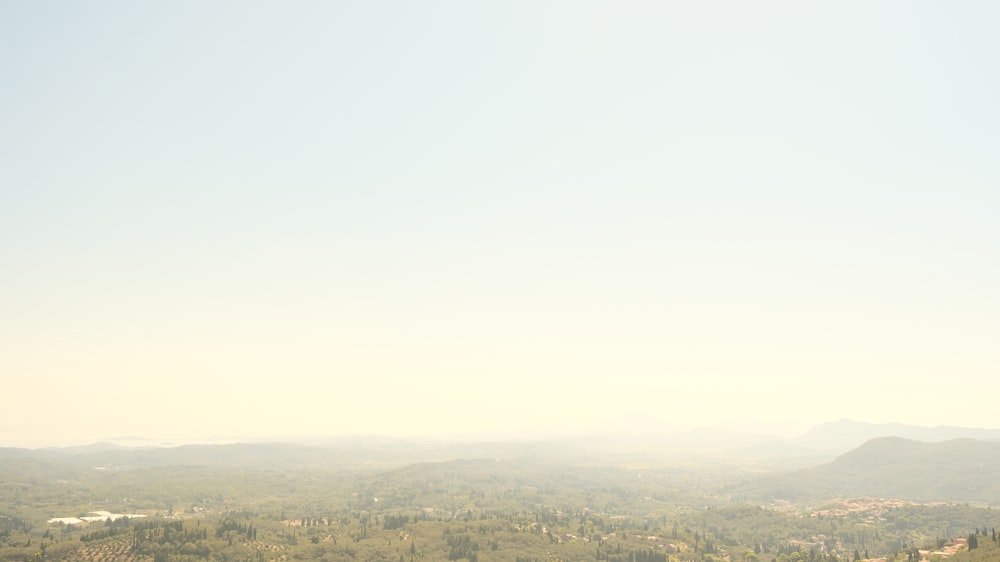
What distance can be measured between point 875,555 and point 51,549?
900ft

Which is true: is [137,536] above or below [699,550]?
above

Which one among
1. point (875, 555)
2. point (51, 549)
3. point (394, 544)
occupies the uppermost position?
point (51, 549)

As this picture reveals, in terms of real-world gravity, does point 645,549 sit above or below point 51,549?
below

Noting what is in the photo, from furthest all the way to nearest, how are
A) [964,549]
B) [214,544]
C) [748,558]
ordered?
[748,558], [214,544], [964,549]

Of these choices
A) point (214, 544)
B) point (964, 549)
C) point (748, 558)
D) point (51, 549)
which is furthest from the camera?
point (748, 558)

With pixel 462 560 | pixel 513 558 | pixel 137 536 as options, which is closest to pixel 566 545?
pixel 513 558

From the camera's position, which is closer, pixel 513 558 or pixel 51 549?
pixel 51 549

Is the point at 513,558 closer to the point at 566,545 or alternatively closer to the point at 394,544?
the point at 566,545

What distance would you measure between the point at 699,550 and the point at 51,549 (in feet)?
696

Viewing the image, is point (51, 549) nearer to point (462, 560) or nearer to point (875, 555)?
point (462, 560)

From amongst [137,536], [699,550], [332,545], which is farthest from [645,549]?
[137,536]

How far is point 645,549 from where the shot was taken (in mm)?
186875

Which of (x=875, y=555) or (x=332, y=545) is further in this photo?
(x=875, y=555)

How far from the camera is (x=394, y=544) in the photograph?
614 ft
